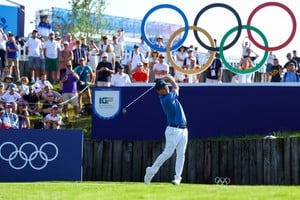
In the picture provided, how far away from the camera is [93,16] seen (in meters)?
54.4

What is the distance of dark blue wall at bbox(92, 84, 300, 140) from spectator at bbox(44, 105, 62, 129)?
194 centimetres

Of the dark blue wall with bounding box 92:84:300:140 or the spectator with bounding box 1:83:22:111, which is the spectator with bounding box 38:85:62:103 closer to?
the spectator with bounding box 1:83:22:111

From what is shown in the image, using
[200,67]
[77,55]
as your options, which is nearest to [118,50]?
[77,55]

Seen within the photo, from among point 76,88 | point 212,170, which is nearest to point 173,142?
point 212,170

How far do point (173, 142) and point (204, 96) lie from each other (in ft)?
24.7

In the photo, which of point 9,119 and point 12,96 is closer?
point 9,119

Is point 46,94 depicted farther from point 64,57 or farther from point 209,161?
point 209,161

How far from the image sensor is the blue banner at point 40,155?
69.6 feet

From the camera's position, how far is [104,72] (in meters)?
26.5

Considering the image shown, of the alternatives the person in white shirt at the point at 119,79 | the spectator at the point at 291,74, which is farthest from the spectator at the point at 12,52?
the spectator at the point at 291,74

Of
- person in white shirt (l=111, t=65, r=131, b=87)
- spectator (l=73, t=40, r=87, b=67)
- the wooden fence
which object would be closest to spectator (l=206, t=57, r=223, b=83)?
person in white shirt (l=111, t=65, r=131, b=87)

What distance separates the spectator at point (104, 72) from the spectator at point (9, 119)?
3.63m

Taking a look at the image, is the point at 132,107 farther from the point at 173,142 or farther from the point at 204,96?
the point at 173,142

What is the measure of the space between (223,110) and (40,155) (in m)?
5.66
